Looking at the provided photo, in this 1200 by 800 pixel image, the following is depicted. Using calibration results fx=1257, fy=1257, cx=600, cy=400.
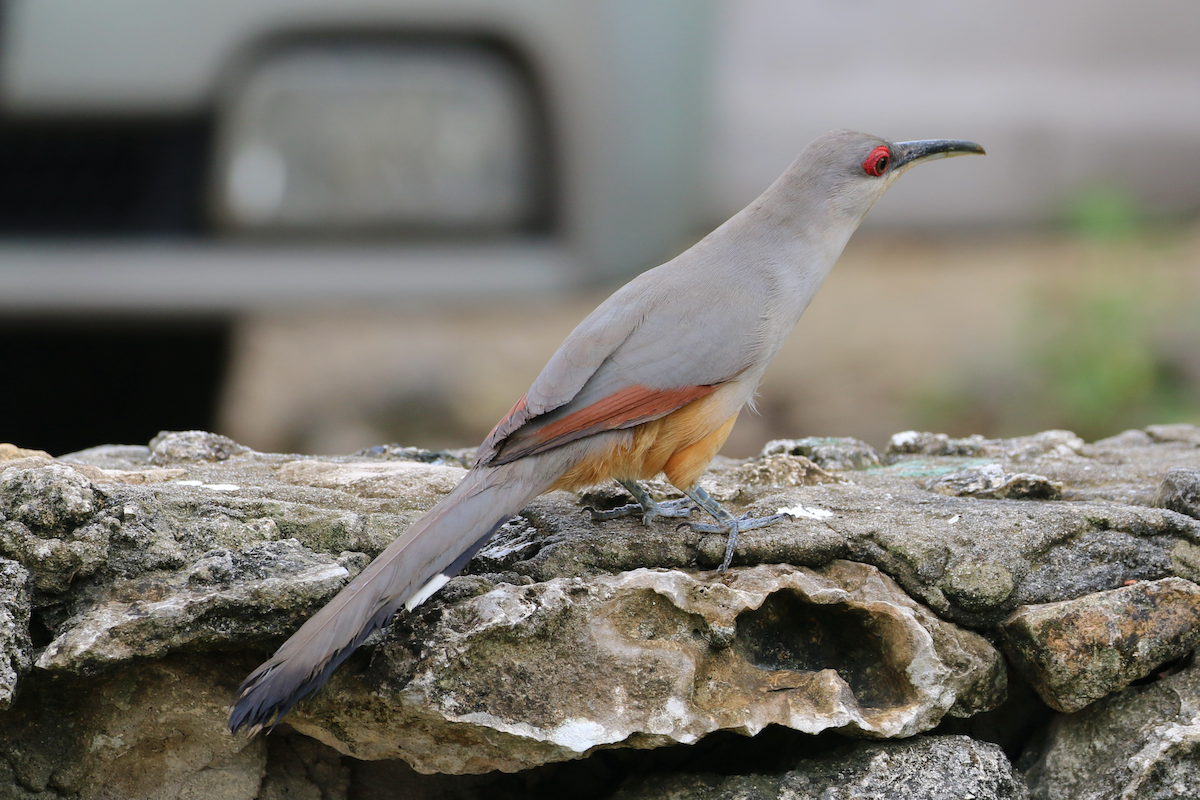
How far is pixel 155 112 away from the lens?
553 cm

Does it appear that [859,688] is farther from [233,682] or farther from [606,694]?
[233,682]

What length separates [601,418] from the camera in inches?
130

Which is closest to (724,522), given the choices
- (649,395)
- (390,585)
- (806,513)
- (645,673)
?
(806,513)

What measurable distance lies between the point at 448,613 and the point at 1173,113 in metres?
9.87

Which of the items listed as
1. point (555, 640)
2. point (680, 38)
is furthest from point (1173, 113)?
point (555, 640)

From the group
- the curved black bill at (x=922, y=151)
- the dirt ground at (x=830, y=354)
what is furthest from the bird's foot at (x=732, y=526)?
the dirt ground at (x=830, y=354)

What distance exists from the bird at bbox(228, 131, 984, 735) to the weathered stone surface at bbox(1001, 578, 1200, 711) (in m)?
0.75

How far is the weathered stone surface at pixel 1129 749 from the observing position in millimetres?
3021

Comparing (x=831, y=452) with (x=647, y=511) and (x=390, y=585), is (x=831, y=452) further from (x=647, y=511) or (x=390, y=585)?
(x=390, y=585)

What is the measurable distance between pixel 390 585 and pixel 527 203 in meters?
3.55

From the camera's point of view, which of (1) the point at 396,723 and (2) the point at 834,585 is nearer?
(1) the point at 396,723

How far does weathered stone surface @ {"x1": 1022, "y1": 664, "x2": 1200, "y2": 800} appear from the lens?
302cm

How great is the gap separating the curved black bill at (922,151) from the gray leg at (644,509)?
1.32 m

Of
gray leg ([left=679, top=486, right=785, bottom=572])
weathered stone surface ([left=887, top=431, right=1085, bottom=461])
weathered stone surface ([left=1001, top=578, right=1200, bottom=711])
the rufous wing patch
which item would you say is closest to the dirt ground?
weathered stone surface ([left=887, top=431, right=1085, bottom=461])
